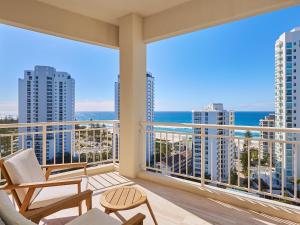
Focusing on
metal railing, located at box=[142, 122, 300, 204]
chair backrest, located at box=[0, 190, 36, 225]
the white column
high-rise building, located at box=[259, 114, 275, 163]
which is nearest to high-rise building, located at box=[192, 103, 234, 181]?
metal railing, located at box=[142, 122, 300, 204]

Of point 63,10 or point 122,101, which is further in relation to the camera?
point 122,101

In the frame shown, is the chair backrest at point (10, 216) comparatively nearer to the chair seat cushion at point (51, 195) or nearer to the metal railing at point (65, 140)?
the chair seat cushion at point (51, 195)

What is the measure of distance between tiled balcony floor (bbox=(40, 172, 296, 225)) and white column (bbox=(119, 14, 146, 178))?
766mm

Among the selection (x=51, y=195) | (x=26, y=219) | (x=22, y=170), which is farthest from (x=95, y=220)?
(x=22, y=170)

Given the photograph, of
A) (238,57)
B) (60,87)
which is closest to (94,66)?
(60,87)

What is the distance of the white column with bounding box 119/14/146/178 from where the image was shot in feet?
12.8

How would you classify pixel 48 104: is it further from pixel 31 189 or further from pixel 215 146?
pixel 215 146

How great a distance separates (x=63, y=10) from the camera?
358 centimetres

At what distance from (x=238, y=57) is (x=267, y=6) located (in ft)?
25.4

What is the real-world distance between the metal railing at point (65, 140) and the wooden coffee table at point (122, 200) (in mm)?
2043

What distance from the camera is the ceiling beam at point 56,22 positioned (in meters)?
3.07

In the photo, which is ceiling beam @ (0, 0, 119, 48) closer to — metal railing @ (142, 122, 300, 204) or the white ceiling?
the white ceiling

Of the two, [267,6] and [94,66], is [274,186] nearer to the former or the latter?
[267,6]

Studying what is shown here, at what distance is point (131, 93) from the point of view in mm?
3895
